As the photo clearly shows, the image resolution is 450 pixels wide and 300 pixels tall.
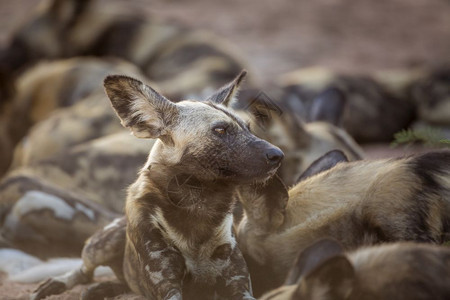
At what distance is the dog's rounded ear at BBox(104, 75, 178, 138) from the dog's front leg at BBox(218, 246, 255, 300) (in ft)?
1.57

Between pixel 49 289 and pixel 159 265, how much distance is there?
2.21ft

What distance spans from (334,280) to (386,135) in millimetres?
4948

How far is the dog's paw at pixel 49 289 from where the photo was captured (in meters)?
2.69

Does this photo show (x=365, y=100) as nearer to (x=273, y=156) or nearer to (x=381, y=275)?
Answer: (x=273, y=156)

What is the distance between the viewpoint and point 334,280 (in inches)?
69.4

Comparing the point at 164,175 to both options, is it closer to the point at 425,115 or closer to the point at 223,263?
the point at 223,263

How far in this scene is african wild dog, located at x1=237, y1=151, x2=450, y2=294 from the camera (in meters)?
2.20

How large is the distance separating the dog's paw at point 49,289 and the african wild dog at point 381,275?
1191 mm

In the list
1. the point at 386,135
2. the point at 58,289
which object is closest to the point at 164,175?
the point at 58,289

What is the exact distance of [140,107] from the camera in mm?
2359

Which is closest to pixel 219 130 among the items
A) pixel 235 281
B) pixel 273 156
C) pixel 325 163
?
pixel 273 156

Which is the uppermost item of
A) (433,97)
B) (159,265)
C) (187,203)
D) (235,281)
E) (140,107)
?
(140,107)

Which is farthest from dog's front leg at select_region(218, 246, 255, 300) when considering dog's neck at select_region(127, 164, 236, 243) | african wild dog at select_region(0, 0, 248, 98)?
african wild dog at select_region(0, 0, 248, 98)

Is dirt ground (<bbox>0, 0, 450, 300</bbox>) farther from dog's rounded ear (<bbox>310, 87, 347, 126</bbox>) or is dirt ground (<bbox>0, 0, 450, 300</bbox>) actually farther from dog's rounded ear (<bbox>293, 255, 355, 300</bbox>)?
dog's rounded ear (<bbox>293, 255, 355, 300</bbox>)
